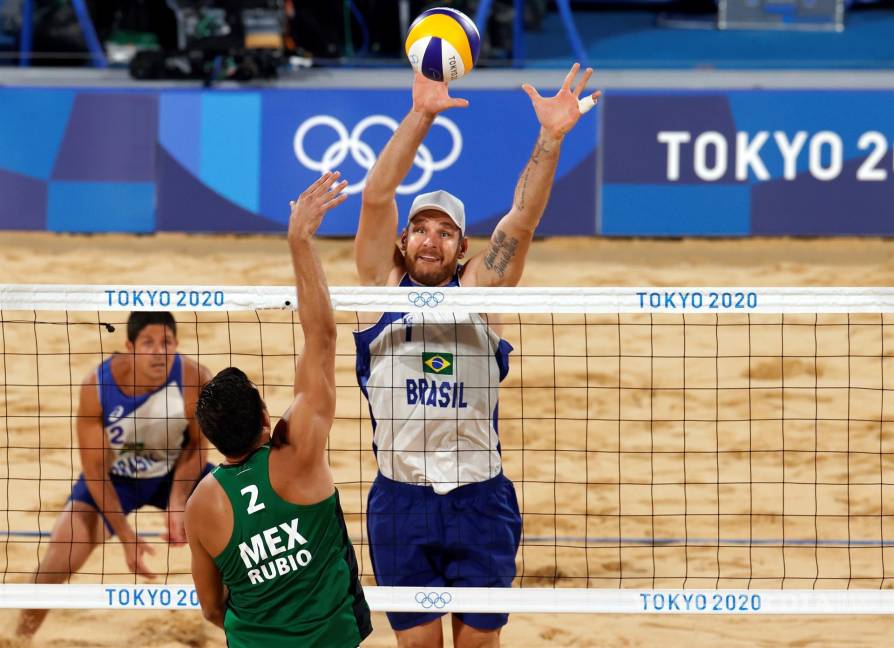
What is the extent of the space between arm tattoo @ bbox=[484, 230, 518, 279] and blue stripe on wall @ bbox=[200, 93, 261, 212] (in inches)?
288

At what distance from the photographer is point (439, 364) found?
483 cm

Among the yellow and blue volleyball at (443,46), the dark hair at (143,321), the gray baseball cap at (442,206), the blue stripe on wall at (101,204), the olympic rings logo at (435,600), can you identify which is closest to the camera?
the olympic rings logo at (435,600)

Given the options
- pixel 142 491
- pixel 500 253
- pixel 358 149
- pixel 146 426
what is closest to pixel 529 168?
pixel 500 253

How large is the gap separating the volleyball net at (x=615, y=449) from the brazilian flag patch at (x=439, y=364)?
0.60ft

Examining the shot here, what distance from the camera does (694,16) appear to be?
16.3 meters

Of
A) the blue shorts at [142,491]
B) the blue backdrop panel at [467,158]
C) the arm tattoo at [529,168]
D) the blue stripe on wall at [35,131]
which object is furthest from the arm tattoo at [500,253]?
the blue stripe on wall at [35,131]

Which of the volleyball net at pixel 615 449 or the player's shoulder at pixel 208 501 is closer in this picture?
the player's shoulder at pixel 208 501

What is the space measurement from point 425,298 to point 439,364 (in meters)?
0.26

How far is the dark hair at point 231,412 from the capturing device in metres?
3.74

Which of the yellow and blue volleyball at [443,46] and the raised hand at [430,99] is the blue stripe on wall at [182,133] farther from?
the raised hand at [430,99]

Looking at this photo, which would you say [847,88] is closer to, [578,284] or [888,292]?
[578,284]

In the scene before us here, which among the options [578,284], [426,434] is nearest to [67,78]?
[578,284]

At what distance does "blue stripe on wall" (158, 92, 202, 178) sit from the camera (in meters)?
12.0

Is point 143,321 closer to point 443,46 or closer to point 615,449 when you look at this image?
point 443,46
